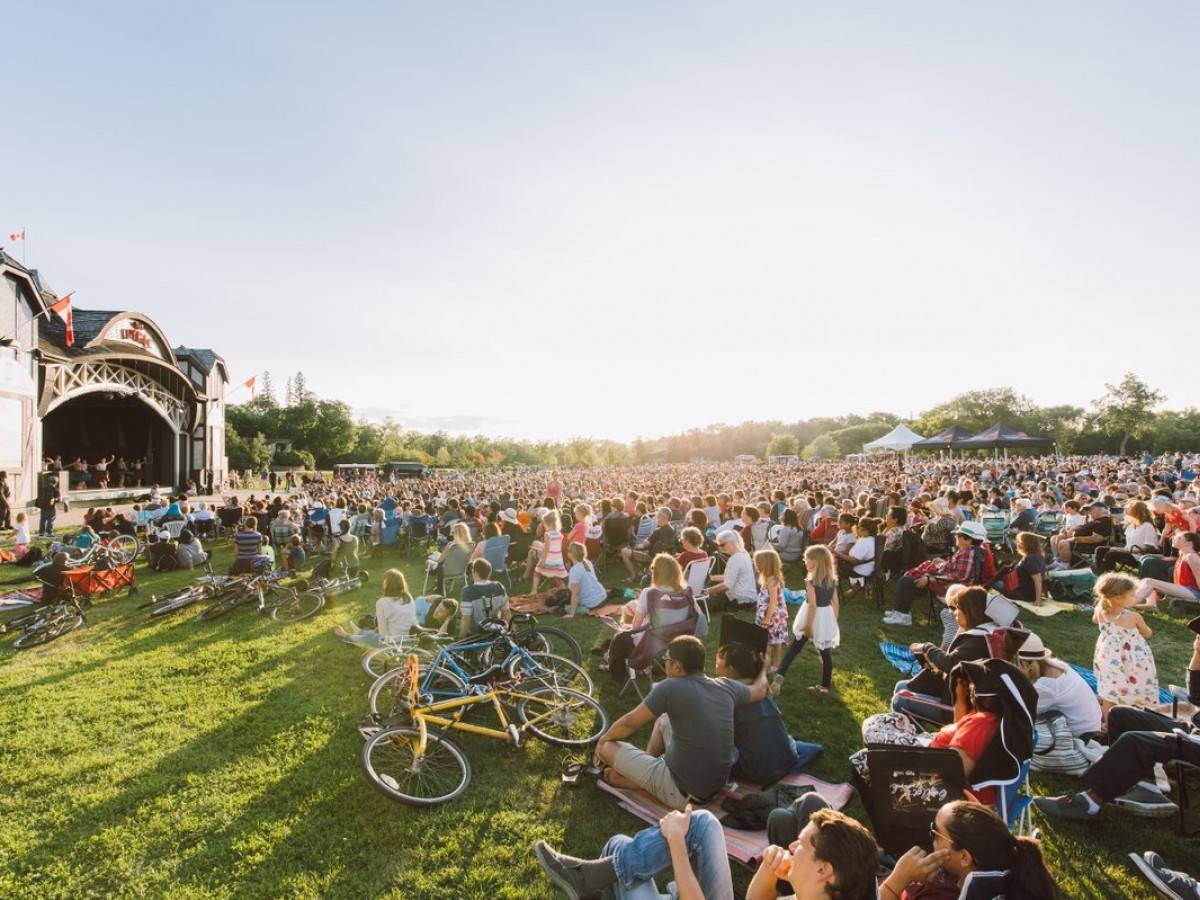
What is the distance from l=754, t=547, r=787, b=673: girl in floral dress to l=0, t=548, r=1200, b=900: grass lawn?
0.59 meters

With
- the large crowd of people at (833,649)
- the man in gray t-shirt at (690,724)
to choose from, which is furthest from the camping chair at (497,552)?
the man in gray t-shirt at (690,724)

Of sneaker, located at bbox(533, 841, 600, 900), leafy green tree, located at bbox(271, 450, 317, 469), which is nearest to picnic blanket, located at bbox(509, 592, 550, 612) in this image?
sneaker, located at bbox(533, 841, 600, 900)

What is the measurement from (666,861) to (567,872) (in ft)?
1.69

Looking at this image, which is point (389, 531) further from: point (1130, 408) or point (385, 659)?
point (1130, 408)

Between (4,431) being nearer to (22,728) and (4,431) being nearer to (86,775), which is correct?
(22,728)

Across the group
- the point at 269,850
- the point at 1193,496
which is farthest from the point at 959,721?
the point at 1193,496

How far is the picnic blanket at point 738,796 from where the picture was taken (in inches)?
146

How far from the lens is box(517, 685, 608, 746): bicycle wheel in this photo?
17.3 ft

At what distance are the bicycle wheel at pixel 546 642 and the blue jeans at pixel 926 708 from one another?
3.15 metres

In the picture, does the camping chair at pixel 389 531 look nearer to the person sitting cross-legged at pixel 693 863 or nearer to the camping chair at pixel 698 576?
the camping chair at pixel 698 576

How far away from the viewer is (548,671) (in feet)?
18.6

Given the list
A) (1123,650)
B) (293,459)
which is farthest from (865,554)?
(293,459)

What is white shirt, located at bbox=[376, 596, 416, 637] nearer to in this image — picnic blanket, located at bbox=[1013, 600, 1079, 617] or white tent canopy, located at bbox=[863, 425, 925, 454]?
picnic blanket, located at bbox=[1013, 600, 1079, 617]

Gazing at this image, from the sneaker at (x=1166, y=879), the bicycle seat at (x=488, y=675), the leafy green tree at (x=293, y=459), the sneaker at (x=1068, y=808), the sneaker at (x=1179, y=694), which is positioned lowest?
the sneaker at (x=1068, y=808)
